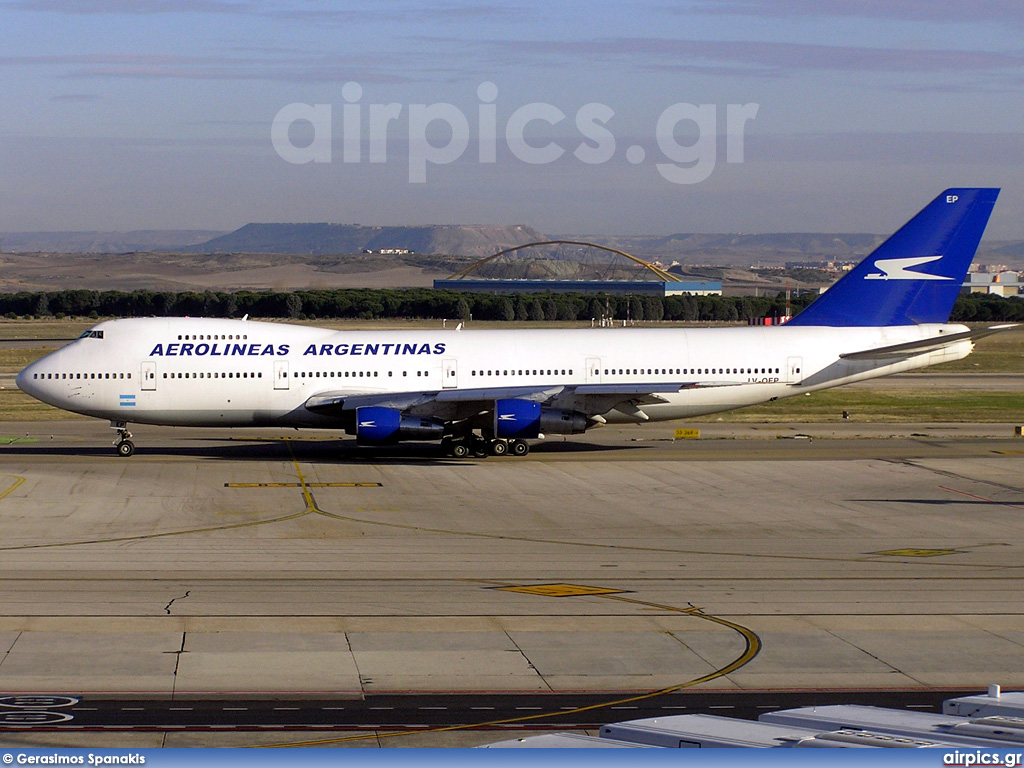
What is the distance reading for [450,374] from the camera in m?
46.3

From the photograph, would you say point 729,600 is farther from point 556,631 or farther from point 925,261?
point 925,261

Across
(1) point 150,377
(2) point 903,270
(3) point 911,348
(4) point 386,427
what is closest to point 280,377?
(1) point 150,377

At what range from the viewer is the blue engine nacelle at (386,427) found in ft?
141

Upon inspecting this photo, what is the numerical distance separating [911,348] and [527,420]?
15.8 meters

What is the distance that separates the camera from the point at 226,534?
30.5 m

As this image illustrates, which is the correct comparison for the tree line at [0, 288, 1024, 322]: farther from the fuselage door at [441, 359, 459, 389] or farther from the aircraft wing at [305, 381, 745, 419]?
the aircraft wing at [305, 381, 745, 419]

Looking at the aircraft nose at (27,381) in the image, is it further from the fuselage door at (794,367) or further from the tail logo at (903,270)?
the tail logo at (903,270)

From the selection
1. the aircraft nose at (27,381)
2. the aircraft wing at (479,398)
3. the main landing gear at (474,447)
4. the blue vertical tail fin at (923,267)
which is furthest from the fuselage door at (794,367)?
the aircraft nose at (27,381)

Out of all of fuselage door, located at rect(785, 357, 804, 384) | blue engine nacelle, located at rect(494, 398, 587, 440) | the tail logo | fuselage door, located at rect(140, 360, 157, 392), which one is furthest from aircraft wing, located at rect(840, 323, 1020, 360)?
fuselage door, located at rect(140, 360, 157, 392)

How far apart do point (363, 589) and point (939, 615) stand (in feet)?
36.6

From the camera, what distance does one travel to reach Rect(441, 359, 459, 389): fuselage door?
46.3m

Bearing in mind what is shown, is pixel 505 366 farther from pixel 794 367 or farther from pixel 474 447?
pixel 794 367

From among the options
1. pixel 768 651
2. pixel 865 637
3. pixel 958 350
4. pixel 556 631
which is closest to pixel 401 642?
pixel 556 631

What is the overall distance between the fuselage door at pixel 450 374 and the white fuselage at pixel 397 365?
39 millimetres
